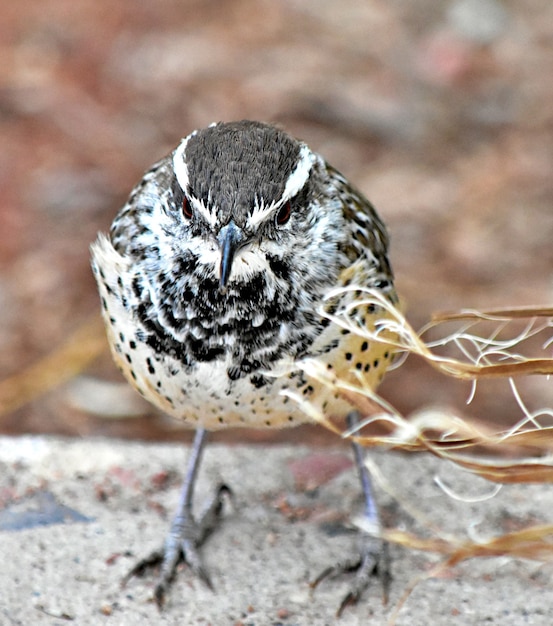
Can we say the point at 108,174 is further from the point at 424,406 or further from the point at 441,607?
the point at 441,607

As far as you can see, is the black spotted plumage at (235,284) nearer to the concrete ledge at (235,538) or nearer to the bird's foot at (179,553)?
the bird's foot at (179,553)

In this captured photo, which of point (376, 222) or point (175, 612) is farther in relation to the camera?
point (376, 222)

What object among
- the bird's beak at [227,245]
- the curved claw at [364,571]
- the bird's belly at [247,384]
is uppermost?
the bird's beak at [227,245]

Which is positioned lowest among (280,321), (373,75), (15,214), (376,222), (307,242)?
(280,321)

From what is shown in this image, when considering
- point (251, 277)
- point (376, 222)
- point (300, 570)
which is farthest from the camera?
point (376, 222)

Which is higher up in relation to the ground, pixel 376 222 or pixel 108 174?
pixel 108 174

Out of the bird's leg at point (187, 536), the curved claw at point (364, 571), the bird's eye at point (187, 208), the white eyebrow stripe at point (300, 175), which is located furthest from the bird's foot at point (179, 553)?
the white eyebrow stripe at point (300, 175)

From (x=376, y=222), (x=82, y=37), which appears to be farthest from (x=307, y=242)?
(x=82, y=37)
